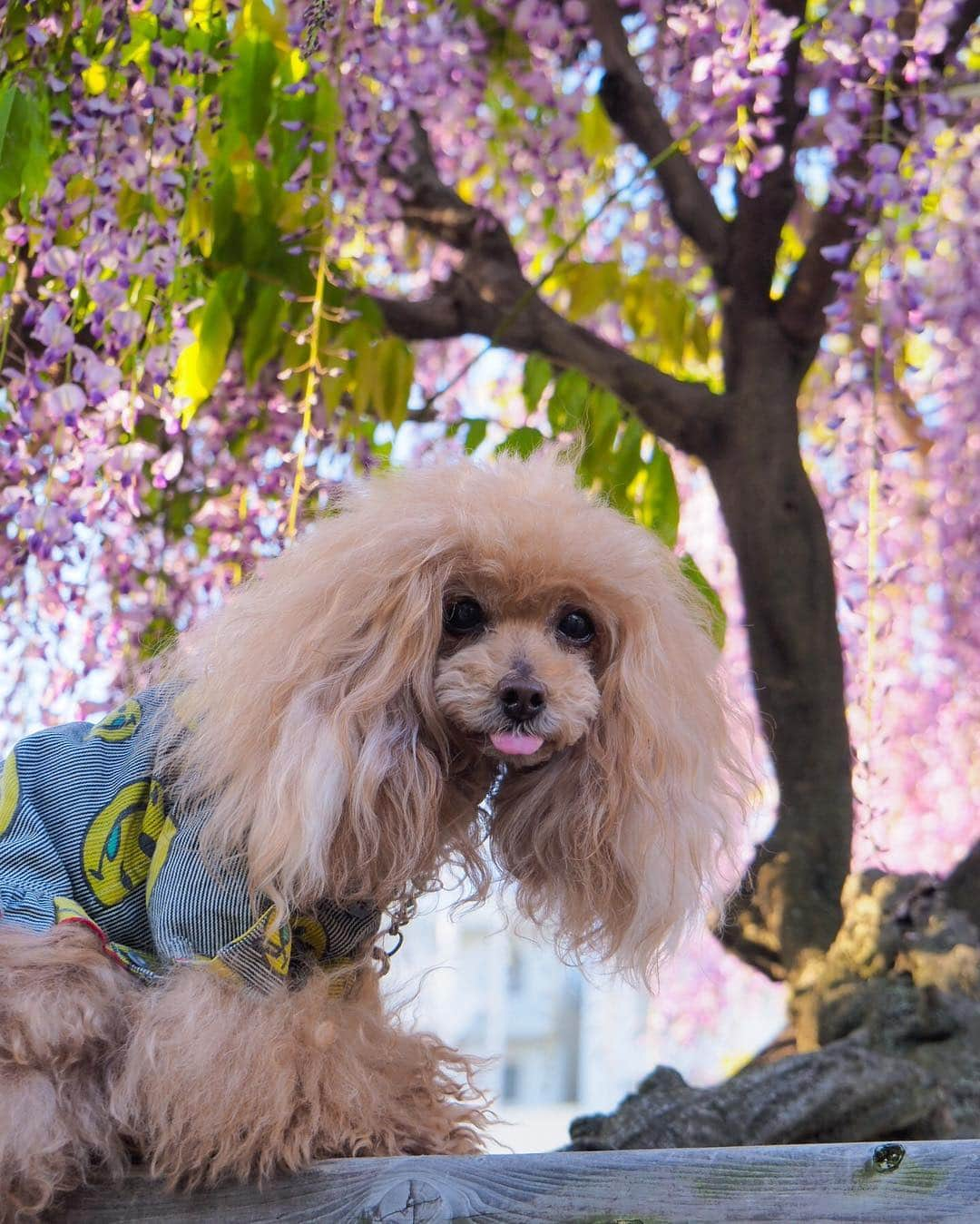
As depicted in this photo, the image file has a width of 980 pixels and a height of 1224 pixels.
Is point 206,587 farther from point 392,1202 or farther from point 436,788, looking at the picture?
point 392,1202

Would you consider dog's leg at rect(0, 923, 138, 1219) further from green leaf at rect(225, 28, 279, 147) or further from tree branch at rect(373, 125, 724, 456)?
tree branch at rect(373, 125, 724, 456)

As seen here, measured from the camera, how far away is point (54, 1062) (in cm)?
130

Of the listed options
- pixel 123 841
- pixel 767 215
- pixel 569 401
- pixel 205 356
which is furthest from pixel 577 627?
pixel 767 215

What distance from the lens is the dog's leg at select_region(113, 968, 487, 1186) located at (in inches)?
49.8

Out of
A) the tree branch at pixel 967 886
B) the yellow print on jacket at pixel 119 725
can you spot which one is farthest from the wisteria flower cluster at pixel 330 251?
the yellow print on jacket at pixel 119 725

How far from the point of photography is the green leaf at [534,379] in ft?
8.34

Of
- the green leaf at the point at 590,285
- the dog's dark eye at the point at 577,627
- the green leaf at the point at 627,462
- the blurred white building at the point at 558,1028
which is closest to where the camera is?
the dog's dark eye at the point at 577,627

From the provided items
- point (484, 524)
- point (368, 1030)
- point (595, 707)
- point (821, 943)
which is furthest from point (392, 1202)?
point (821, 943)

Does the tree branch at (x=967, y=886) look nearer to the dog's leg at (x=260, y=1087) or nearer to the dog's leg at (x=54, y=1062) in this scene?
the dog's leg at (x=260, y=1087)

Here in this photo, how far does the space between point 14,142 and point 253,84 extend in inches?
15.2

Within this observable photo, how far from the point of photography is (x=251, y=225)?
2.25m

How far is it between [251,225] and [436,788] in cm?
119

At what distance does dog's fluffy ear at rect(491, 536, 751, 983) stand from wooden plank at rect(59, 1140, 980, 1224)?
293 mm

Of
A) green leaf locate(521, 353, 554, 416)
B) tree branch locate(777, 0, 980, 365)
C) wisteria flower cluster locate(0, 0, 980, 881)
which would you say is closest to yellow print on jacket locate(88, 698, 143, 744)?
wisteria flower cluster locate(0, 0, 980, 881)
